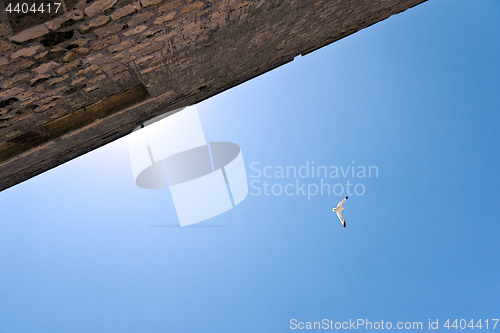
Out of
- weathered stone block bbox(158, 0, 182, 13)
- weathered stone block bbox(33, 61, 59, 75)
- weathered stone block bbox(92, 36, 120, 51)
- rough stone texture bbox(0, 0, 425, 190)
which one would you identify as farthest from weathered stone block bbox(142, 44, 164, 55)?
weathered stone block bbox(33, 61, 59, 75)

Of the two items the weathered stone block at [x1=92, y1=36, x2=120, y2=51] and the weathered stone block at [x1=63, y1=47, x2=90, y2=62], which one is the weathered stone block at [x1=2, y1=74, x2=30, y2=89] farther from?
the weathered stone block at [x1=92, y1=36, x2=120, y2=51]

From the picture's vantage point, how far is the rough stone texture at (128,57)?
80.1 inches

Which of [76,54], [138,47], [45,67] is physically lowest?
[45,67]

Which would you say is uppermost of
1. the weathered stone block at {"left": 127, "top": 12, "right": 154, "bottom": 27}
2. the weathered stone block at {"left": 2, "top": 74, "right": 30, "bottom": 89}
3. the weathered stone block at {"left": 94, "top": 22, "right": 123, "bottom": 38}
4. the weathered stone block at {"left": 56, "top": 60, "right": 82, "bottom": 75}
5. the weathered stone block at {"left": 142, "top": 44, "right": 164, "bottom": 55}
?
the weathered stone block at {"left": 142, "top": 44, "right": 164, "bottom": 55}

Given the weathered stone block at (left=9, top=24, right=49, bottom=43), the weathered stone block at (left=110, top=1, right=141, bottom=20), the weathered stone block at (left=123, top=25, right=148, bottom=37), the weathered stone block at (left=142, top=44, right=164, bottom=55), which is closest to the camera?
the weathered stone block at (left=9, top=24, right=49, bottom=43)

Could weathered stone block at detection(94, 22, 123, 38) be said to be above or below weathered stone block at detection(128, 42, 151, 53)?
below

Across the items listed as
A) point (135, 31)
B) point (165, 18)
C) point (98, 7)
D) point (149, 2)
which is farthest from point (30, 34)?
point (165, 18)

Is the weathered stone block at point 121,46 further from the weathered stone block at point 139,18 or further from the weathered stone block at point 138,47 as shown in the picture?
the weathered stone block at point 139,18

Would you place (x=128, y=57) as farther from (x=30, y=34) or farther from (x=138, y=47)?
(x=30, y=34)

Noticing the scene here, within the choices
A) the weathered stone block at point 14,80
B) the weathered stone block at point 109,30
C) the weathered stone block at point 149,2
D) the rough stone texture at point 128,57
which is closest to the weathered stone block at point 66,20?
the rough stone texture at point 128,57

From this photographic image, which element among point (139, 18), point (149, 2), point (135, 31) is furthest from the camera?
point (135, 31)

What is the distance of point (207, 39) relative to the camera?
9.72ft

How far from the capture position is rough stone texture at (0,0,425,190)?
2.04 m

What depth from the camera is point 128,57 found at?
259 centimetres
